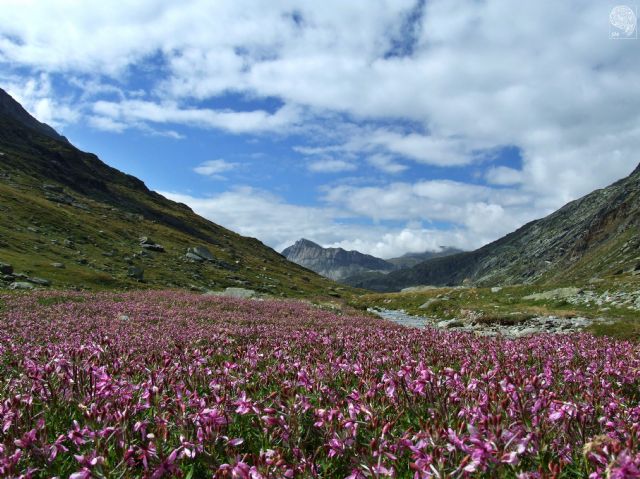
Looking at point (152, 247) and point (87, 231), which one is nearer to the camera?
point (87, 231)

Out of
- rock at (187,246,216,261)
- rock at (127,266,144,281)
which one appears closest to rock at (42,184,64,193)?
rock at (187,246,216,261)

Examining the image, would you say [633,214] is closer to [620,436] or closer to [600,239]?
[600,239]

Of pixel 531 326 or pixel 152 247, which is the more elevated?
pixel 152 247

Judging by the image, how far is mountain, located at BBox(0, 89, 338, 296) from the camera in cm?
4699

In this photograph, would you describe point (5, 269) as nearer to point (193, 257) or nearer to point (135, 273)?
point (135, 273)

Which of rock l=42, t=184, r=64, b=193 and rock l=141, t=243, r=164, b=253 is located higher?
rock l=42, t=184, r=64, b=193

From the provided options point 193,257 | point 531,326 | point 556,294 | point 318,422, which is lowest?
point 318,422

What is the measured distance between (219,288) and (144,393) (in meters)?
65.4

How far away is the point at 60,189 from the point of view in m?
110

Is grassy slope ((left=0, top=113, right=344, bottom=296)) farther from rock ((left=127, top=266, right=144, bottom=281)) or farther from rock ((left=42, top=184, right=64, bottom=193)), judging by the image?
rock ((left=42, top=184, right=64, bottom=193))

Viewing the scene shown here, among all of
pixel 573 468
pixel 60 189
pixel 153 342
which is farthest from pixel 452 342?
pixel 60 189

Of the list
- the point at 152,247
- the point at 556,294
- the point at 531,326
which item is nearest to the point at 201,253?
the point at 152,247

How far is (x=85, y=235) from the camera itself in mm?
70875

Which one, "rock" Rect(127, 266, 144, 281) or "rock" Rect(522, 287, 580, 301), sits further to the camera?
"rock" Rect(127, 266, 144, 281)
